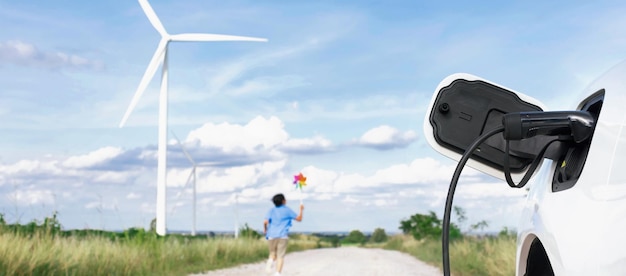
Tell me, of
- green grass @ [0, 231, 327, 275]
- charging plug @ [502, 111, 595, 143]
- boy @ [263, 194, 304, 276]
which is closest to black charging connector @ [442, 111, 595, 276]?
charging plug @ [502, 111, 595, 143]

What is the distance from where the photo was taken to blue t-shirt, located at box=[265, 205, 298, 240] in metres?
13.7

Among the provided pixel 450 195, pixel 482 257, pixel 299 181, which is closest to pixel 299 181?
pixel 299 181

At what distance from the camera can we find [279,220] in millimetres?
13773

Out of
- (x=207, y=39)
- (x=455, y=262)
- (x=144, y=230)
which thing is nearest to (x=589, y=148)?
(x=455, y=262)

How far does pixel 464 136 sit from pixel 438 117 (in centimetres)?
10

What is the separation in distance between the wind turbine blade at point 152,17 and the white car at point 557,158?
21.2 metres

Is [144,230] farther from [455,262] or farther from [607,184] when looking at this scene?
[607,184]

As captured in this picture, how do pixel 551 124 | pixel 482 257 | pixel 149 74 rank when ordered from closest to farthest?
pixel 551 124 → pixel 482 257 → pixel 149 74

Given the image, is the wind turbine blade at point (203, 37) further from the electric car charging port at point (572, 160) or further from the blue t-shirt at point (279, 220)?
the electric car charging port at point (572, 160)

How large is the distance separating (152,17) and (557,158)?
71.7 ft

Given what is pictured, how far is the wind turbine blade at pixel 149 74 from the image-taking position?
2119cm

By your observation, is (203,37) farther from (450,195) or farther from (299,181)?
(450,195)

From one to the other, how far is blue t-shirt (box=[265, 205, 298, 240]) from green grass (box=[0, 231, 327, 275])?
2.26 metres

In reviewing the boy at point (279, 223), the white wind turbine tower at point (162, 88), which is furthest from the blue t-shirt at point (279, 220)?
the white wind turbine tower at point (162, 88)
